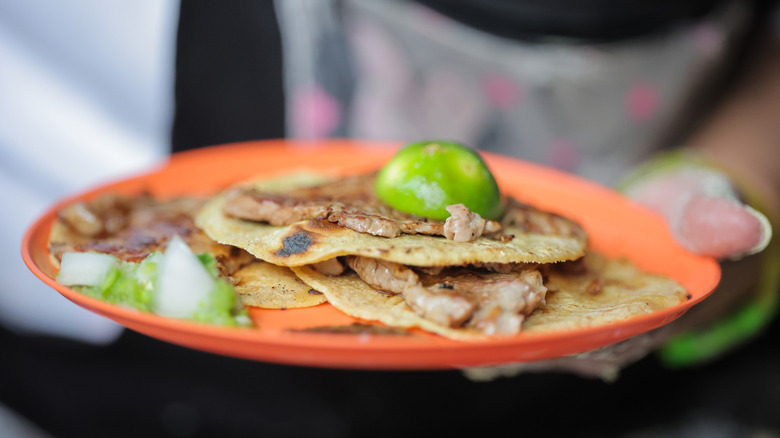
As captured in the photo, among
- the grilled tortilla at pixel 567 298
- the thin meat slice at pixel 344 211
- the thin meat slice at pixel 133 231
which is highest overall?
the thin meat slice at pixel 344 211

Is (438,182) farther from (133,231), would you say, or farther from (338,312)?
(133,231)

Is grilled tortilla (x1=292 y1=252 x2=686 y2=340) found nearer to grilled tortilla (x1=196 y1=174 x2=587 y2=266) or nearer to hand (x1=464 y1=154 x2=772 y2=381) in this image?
grilled tortilla (x1=196 y1=174 x2=587 y2=266)

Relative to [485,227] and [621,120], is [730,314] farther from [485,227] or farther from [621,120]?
[485,227]

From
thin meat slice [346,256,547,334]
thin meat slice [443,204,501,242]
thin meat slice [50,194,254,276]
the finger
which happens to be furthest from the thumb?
thin meat slice [50,194,254,276]

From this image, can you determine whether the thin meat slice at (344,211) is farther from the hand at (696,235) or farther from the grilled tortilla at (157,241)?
the hand at (696,235)

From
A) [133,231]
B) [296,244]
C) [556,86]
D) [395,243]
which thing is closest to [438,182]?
[395,243]

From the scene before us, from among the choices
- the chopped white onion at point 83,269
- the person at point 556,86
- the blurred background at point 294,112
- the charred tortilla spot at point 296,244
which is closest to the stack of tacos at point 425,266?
the charred tortilla spot at point 296,244
